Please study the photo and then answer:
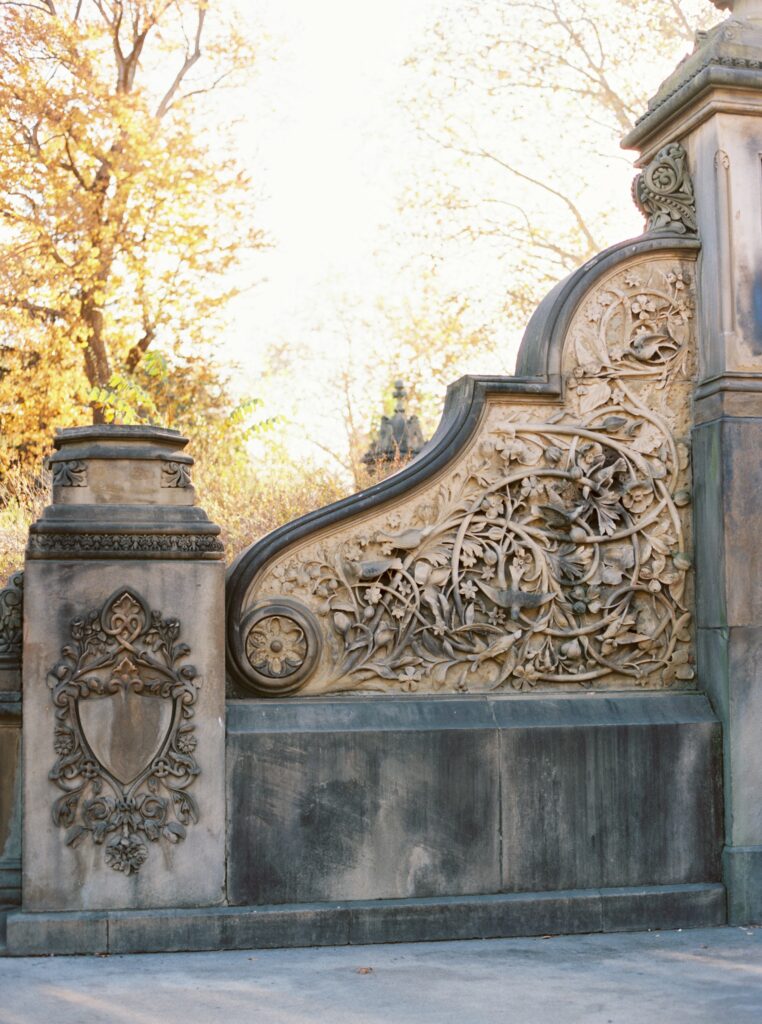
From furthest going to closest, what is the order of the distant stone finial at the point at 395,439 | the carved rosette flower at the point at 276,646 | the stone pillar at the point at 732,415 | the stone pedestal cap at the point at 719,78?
1. the distant stone finial at the point at 395,439
2. the stone pedestal cap at the point at 719,78
3. the stone pillar at the point at 732,415
4. the carved rosette flower at the point at 276,646

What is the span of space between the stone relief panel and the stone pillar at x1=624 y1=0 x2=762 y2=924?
165 mm

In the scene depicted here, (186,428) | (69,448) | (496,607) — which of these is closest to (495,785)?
(496,607)

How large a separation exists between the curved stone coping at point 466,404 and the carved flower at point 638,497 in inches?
23.7

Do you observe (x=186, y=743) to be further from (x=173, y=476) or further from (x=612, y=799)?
(x=612, y=799)

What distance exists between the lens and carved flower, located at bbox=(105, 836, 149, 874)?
16.9ft

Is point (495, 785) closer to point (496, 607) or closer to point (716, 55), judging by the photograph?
point (496, 607)

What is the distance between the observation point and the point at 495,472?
19.2 feet

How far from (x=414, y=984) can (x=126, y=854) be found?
54.2 inches

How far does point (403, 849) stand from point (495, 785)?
1.69 feet

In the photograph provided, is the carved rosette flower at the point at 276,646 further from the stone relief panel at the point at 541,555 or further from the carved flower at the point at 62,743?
the carved flower at the point at 62,743

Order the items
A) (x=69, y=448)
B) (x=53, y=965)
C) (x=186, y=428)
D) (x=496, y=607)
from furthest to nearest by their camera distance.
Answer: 1. (x=186, y=428)
2. (x=496, y=607)
3. (x=69, y=448)
4. (x=53, y=965)

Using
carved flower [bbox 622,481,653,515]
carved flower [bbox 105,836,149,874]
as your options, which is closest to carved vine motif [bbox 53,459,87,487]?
carved flower [bbox 105,836,149,874]

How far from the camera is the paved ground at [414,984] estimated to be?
4.29 metres

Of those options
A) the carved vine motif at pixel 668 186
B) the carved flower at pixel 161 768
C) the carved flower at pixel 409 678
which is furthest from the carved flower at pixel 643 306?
the carved flower at pixel 161 768
